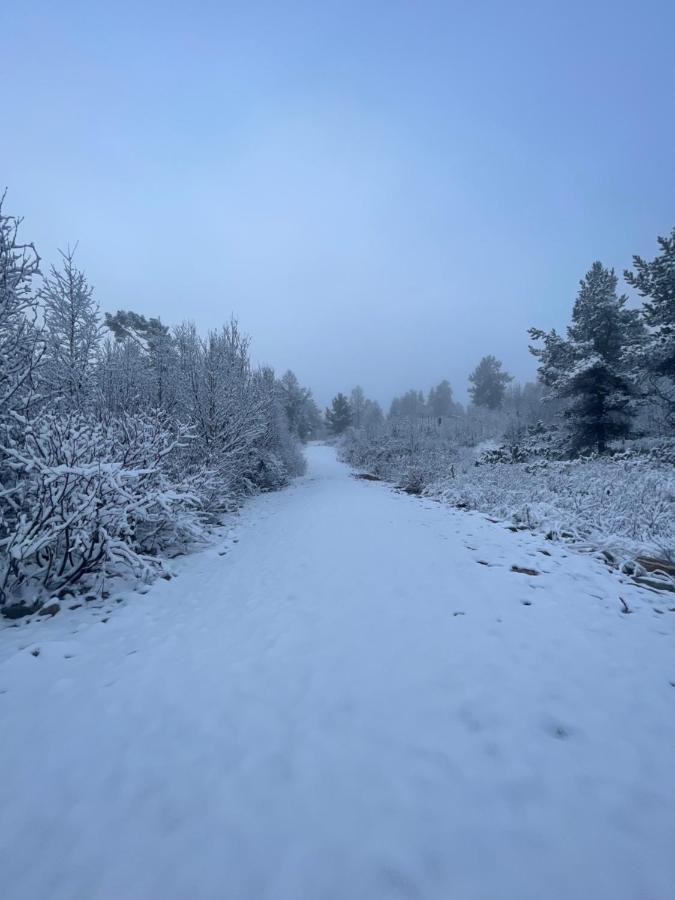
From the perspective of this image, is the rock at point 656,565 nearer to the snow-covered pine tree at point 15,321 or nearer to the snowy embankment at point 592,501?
the snowy embankment at point 592,501

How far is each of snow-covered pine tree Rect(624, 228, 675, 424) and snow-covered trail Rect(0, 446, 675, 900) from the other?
10835 millimetres

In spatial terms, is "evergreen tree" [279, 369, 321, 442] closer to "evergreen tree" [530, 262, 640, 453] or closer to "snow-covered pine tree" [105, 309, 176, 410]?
"snow-covered pine tree" [105, 309, 176, 410]

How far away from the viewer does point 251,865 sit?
1.35 meters

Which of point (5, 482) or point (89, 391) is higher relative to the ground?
point (89, 391)

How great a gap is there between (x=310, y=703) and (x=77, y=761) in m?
1.35

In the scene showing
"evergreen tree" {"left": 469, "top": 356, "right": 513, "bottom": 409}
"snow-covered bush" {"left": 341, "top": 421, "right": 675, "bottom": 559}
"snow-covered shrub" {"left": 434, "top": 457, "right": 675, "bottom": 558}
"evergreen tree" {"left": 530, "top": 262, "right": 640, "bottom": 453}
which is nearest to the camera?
"snow-covered shrub" {"left": 434, "top": 457, "right": 675, "bottom": 558}

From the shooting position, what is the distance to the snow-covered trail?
4.37 ft

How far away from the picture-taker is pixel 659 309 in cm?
1106

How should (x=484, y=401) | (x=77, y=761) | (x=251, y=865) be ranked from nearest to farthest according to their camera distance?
(x=251, y=865), (x=77, y=761), (x=484, y=401)

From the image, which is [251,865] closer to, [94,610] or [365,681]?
[365,681]

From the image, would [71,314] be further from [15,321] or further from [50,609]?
[50,609]

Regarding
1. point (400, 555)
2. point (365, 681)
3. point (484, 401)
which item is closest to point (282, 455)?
point (400, 555)

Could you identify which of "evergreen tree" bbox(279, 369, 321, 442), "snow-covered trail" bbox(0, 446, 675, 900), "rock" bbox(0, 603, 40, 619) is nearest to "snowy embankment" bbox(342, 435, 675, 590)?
"snow-covered trail" bbox(0, 446, 675, 900)

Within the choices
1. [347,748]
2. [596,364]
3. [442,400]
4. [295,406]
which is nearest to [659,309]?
[596,364]
